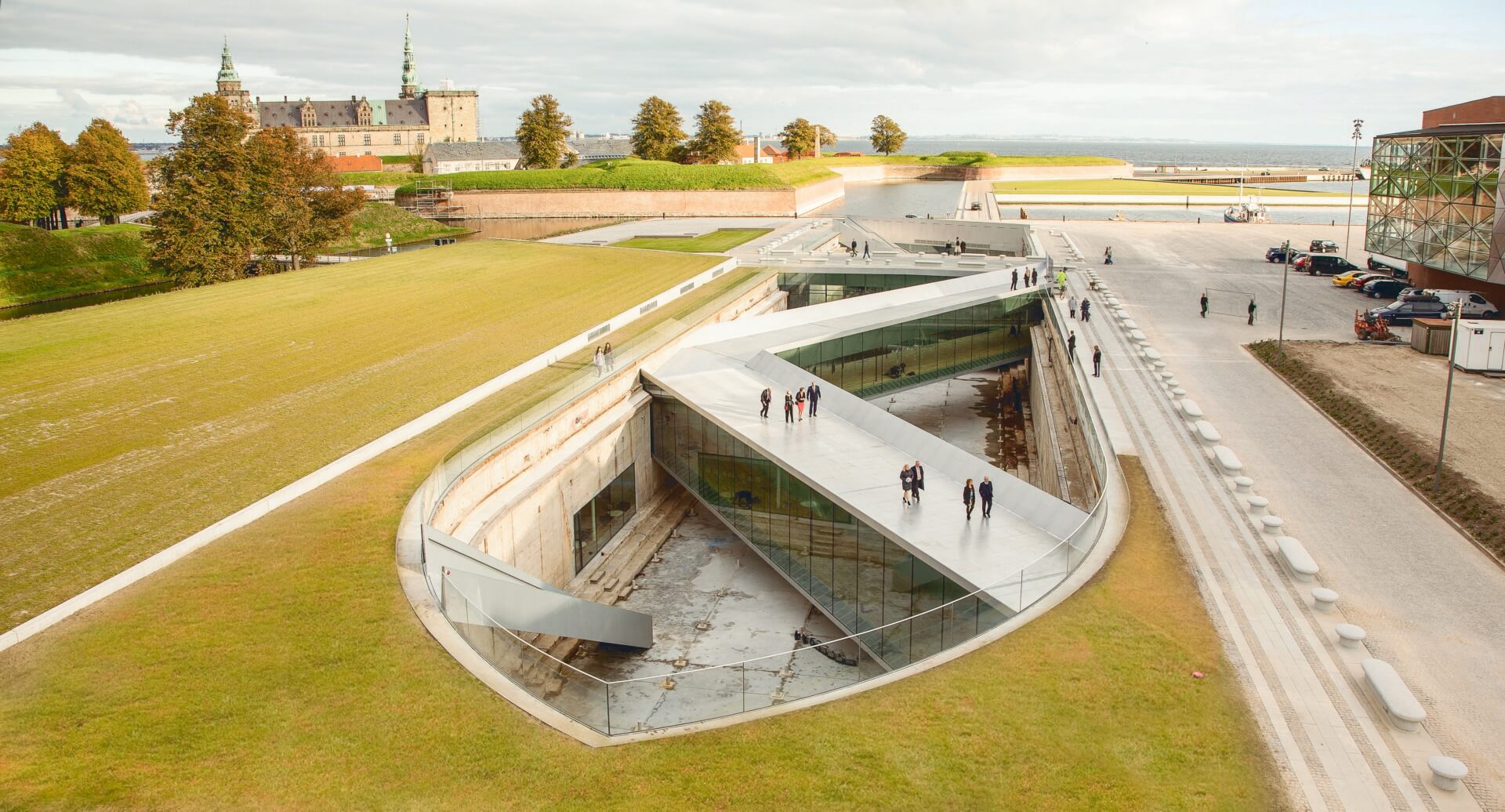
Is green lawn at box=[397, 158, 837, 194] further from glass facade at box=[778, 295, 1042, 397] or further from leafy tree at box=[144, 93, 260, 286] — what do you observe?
glass facade at box=[778, 295, 1042, 397]

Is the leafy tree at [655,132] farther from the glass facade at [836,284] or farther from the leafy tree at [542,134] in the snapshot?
the glass facade at [836,284]

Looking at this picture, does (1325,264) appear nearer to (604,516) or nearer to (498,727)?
(604,516)

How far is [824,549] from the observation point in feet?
74.2

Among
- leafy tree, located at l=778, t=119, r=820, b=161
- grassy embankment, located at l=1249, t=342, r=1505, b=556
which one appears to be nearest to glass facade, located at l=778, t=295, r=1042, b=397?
grassy embankment, located at l=1249, t=342, r=1505, b=556

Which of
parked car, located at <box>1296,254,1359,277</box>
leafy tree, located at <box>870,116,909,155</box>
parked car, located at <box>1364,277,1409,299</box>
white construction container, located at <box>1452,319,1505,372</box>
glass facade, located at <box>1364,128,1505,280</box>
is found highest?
leafy tree, located at <box>870,116,909,155</box>

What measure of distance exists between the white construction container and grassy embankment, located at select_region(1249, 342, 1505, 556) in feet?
13.7

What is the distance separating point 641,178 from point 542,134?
73.8ft

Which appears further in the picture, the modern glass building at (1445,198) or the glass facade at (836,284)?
the glass facade at (836,284)

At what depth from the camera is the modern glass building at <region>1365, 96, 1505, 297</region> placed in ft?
135

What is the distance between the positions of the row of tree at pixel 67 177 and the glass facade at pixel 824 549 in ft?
237

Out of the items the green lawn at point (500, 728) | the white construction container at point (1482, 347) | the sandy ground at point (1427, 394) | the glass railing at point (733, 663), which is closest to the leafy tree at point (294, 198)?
the glass railing at point (733, 663)

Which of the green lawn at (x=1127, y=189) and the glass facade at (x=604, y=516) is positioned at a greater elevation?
the green lawn at (x=1127, y=189)

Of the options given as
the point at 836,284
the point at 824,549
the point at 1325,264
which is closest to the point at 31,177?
the point at 836,284

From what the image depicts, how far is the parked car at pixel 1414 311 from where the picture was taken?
127 feet
